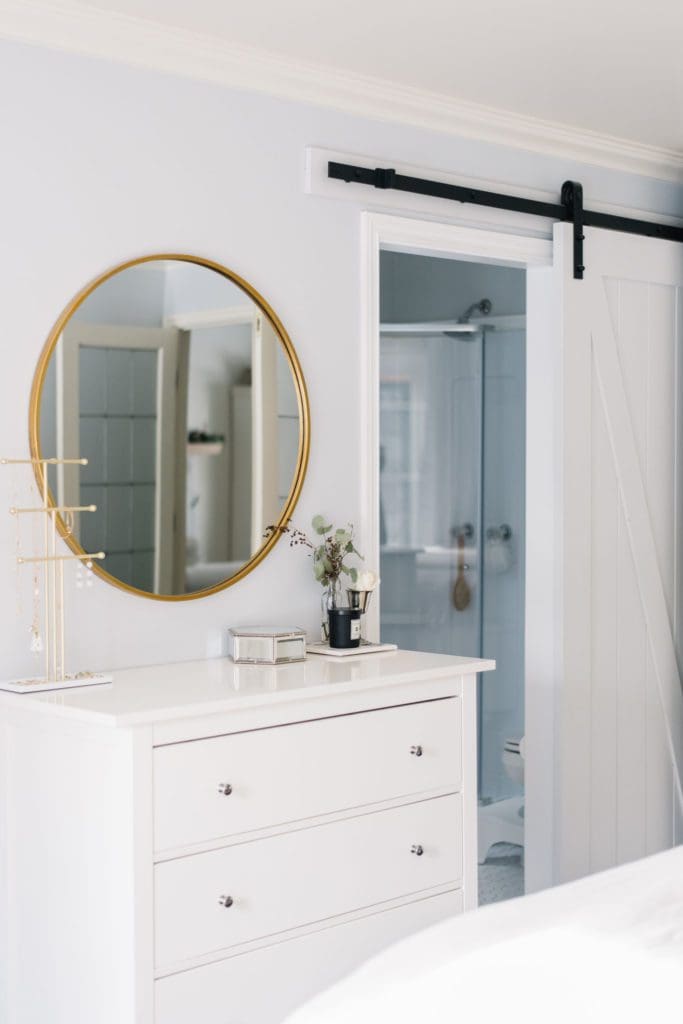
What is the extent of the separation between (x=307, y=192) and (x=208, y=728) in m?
1.47

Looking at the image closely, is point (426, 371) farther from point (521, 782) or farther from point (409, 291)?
point (521, 782)

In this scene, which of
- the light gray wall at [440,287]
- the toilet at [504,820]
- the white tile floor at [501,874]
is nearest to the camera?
the white tile floor at [501,874]

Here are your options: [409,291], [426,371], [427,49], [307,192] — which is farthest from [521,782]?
[427,49]

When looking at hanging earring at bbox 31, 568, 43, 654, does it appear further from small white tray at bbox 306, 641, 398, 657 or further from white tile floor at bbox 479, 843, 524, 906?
white tile floor at bbox 479, 843, 524, 906

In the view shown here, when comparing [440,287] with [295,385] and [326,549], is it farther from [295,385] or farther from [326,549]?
[326,549]

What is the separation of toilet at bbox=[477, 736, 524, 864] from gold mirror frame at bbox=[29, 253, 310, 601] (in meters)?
1.67

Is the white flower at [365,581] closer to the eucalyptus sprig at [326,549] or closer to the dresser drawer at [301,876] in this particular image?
the eucalyptus sprig at [326,549]

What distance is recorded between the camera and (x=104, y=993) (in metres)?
2.22

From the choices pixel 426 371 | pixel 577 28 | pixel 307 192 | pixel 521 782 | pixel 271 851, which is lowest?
pixel 521 782

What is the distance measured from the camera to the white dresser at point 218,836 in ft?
7.21

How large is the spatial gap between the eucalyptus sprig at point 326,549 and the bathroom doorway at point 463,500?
150 centimetres

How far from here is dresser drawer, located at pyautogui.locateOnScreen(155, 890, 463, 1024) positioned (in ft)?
7.33

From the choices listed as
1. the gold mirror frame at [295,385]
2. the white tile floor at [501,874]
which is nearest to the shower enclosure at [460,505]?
the white tile floor at [501,874]

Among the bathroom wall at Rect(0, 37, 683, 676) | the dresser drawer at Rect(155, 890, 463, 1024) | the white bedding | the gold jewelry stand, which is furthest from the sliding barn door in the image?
the white bedding
